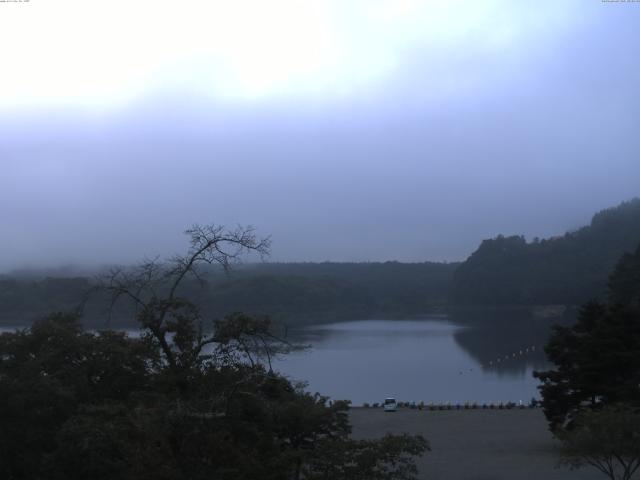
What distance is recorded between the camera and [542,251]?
361 ft

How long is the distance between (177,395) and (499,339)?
56.4 meters

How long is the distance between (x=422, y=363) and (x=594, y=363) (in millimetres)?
27914

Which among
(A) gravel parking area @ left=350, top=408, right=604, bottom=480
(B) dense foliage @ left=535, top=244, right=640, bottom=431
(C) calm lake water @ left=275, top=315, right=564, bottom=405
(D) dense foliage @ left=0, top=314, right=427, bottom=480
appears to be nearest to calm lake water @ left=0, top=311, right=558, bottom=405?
(C) calm lake water @ left=275, top=315, right=564, bottom=405

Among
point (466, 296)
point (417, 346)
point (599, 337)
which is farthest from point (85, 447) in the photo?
point (466, 296)

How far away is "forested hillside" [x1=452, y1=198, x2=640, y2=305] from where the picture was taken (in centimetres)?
9400

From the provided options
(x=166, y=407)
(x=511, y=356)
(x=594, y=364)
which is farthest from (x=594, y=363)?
(x=511, y=356)

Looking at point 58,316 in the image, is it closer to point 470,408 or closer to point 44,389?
point 44,389

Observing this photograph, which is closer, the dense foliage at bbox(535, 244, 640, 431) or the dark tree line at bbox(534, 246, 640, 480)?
the dark tree line at bbox(534, 246, 640, 480)

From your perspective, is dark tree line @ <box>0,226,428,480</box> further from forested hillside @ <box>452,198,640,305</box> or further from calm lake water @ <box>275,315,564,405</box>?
forested hillside @ <box>452,198,640,305</box>

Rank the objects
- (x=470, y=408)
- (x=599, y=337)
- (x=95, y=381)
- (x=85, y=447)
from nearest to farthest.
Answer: (x=85, y=447) < (x=95, y=381) < (x=599, y=337) < (x=470, y=408)

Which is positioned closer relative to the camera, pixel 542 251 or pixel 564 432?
pixel 564 432

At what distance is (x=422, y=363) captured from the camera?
1725 inches

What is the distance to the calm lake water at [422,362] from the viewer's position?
3212cm

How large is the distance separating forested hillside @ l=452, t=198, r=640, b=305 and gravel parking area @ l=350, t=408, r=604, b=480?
67.3 m
